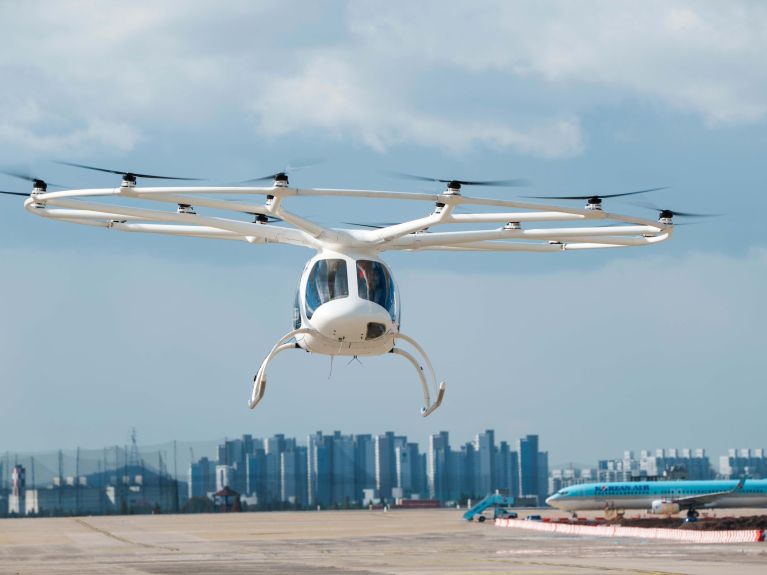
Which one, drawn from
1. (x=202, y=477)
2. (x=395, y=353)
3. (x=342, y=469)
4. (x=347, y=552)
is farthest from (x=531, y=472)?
(x=395, y=353)

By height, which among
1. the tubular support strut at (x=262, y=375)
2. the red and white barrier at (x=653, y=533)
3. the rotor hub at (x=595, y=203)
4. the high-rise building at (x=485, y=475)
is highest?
the rotor hub at (x=595, y=203)

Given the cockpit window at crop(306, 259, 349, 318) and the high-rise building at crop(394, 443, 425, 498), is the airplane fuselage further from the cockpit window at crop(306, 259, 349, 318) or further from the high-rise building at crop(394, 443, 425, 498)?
the high-rise building at crop(394, 443, 425, 498)

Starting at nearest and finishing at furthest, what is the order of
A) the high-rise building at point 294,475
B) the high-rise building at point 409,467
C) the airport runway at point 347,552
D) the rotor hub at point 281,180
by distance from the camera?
1. the rotor hub at point 281,180
2. the airport runway at point 347,552
3. the high-rise building at point 294,475
4. the high-rise building at point 409,467

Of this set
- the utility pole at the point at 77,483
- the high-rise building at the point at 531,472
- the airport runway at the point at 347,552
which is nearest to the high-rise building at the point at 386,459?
the high-rise building at the point at 531,472

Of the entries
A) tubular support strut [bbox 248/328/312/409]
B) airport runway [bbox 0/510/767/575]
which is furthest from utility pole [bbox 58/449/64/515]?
tubular support strut [bbox 248/328/312/409]

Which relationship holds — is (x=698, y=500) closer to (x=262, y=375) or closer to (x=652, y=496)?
(x=652, y=496)

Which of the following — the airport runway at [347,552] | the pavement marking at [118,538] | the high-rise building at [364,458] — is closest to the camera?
the airport runway at [347,552]

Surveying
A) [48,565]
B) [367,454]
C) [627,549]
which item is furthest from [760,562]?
[367,454]

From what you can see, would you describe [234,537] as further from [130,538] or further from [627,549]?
[627,549]

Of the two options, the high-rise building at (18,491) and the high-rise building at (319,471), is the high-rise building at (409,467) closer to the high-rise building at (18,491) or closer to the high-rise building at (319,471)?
the high-rise building at (319,471)
